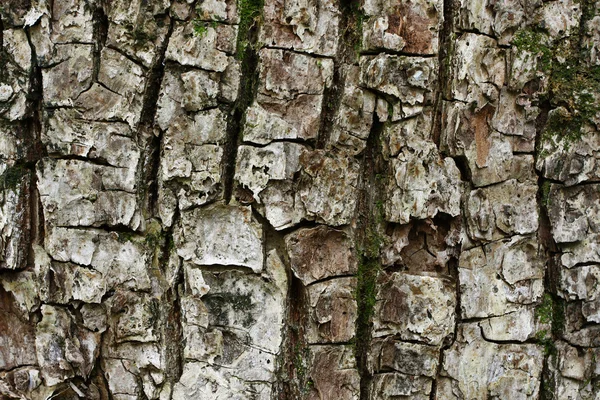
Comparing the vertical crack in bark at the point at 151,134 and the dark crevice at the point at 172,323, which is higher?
the vertical crack in bark at the point at 151,134

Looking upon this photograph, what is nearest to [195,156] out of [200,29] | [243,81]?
[243,81]

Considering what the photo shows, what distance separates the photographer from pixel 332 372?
5.98 feet

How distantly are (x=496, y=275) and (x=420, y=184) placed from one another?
37 cm

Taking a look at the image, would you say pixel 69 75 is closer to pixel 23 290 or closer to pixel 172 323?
pixel 23 290

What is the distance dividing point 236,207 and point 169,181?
21cm

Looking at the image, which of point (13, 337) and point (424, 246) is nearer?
point (424, 246)

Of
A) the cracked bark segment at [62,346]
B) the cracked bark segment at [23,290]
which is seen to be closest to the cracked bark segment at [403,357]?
the cracked bark segment at [62,346]

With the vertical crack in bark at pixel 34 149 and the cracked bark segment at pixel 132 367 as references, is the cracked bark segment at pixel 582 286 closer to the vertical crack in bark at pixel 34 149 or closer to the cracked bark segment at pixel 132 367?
the cracked bark segment at pixel 132 367

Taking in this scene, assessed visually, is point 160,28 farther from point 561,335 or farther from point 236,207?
point 561,335

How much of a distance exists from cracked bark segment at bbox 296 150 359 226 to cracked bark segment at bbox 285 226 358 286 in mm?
42

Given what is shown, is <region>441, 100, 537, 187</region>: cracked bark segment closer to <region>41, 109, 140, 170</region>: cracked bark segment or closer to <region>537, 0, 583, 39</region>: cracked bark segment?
<region>537, 0, 583, 39</region>: cracked bark segment

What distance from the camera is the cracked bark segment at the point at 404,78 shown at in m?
1.77

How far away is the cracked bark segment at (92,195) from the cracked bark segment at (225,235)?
18 cm

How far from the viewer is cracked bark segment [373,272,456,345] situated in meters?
1.80
